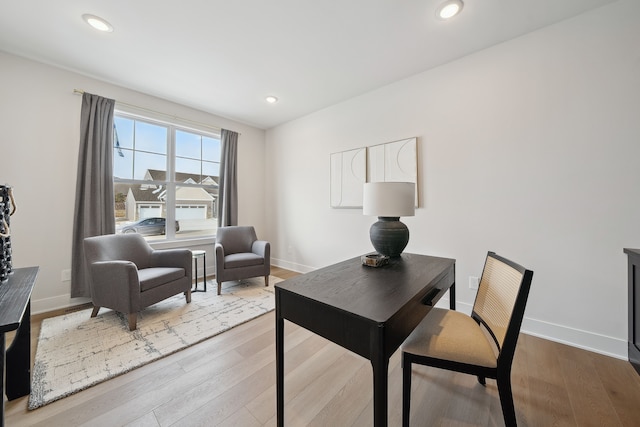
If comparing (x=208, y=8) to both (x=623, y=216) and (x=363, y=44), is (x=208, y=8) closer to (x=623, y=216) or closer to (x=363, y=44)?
(x=363, y=44)

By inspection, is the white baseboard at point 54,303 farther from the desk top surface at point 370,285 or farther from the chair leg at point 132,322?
the desk top surface at point 370,285

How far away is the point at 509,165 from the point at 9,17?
428cm

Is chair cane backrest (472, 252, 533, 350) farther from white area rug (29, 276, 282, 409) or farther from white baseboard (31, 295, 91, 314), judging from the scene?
white baseboard (31, 295, 91, 314)

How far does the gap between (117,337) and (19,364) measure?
2.14 feet

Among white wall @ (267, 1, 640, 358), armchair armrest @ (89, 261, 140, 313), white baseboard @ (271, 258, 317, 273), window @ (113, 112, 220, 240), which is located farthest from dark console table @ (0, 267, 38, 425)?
white wall @ (267, 1, 640, 358)

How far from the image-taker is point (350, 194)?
3.19 m

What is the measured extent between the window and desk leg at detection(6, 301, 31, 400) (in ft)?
6.24

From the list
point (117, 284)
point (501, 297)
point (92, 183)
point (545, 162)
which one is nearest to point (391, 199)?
point (501, 297)

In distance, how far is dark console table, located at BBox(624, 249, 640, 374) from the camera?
1.53 metres

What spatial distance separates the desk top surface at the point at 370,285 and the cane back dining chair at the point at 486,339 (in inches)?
9.6

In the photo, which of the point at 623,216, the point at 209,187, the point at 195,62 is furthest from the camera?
the point at 209,187

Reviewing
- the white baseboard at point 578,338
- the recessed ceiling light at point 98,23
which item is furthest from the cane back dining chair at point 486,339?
the recessed ceiling light at point 98,23

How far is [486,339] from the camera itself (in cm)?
113

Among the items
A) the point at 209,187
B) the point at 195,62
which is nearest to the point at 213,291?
the point at 209,187
